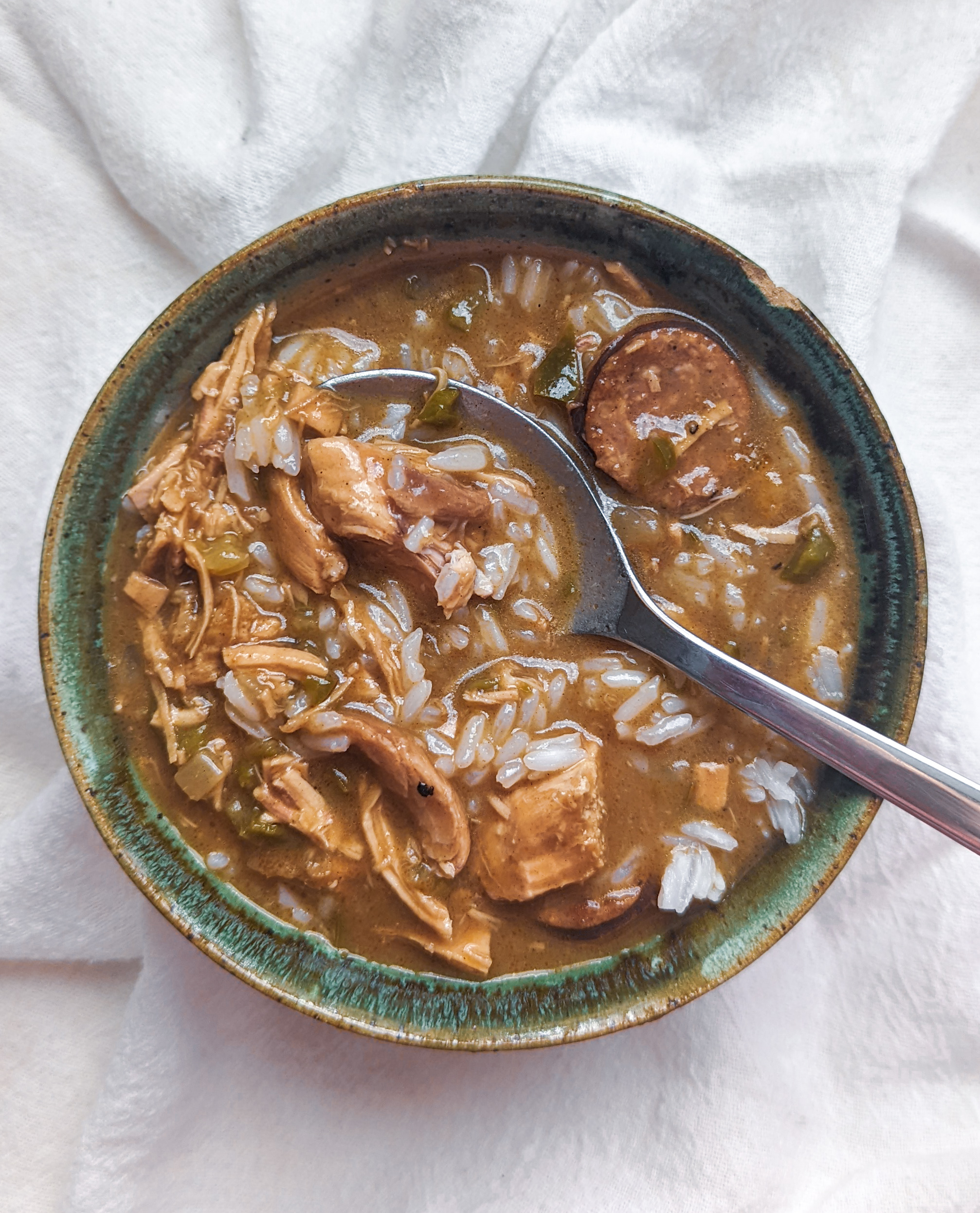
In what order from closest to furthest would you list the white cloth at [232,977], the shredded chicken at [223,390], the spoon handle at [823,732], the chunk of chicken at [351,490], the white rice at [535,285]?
1. the spoon handle at [823,732]
2. the chunk of chicken at [351,490]
3. the shredded chicken at [223,390]
4. the white rice at [535,285]
5. the white cloth at [232,977]

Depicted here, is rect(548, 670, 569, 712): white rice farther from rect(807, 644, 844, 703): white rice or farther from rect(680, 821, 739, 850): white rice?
rect(807, 644, 844, 703): white rice

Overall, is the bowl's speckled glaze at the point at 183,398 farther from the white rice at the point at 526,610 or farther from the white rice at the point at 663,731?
the white rice at the point at 526,610

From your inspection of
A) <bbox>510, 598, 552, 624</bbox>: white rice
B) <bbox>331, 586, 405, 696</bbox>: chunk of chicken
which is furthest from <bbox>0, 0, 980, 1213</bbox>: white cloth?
<bbox>510, 598, 552, 624</bbox>: white rice

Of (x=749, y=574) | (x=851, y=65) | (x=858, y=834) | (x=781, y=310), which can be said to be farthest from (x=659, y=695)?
(x=851, y=65)

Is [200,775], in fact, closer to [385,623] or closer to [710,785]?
[385,623]

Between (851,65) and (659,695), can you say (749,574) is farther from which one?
(851,65)

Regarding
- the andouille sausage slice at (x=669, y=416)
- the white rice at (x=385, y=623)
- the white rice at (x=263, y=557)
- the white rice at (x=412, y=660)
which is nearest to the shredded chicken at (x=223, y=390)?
the white rice at (x=263, y=557)

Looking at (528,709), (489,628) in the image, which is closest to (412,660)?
(489,628)
